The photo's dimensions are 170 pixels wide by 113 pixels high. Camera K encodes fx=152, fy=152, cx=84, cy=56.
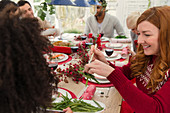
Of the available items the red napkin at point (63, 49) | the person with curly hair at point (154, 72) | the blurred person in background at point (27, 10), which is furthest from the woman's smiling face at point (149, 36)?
the red napkin at point (63, 49)

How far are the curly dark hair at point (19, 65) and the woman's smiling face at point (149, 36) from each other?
2.25 ft

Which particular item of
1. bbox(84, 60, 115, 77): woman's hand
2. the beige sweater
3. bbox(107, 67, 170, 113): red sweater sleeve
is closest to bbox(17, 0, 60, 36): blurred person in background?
bbox(84, 60, 115, 77): woman's hand

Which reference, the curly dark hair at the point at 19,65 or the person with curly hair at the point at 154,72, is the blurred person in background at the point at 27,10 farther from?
the person with curly hair at the point at 154,72

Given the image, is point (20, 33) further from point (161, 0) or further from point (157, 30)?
point (161, 0)

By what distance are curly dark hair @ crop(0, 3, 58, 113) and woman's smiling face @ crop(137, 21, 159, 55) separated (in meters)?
0.69

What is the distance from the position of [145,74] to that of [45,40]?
32.8 inches

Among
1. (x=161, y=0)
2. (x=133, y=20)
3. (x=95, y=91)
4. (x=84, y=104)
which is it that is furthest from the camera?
(x=161, y=0)

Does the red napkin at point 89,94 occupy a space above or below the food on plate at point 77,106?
below

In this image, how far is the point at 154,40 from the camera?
91 cm

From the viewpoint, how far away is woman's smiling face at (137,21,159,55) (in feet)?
2.97

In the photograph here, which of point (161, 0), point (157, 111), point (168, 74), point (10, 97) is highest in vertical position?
point (161, 0)

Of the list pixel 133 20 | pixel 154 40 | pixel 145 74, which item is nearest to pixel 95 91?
pixel 145 74

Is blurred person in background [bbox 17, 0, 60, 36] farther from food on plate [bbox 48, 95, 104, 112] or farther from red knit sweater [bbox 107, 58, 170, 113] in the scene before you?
red knit sweater [bbox 107, 58, 170, 113]

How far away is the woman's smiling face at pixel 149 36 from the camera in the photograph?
0.91 meters
